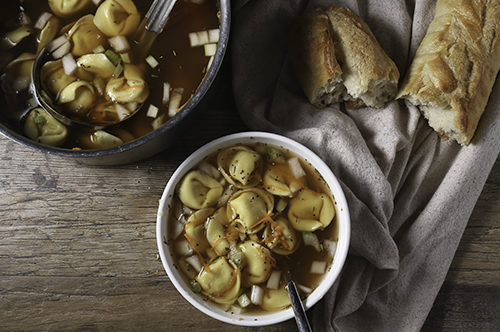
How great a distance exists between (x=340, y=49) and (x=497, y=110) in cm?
62

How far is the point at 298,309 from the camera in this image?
1.82 meters

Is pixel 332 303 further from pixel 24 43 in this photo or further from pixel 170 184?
pixel 24 43

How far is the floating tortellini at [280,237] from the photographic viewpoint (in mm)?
1892

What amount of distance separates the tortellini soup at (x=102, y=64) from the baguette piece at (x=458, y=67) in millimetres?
731

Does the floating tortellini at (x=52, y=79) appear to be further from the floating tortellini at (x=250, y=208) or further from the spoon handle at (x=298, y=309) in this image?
the spoon handle at (x=298, y=309)

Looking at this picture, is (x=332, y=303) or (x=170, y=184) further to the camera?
(x=332, y=303)

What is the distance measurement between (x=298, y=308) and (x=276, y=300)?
0.10m

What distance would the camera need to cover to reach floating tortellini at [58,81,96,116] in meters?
1.85

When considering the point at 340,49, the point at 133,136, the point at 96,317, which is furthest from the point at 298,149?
the point at 96,317

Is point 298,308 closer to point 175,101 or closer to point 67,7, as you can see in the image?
point 175,101

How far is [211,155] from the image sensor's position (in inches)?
76.6

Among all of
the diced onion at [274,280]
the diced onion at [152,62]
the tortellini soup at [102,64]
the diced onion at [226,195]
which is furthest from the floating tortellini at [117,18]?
the diced onion at [274,280]

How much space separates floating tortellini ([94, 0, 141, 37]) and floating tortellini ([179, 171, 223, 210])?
0.52m

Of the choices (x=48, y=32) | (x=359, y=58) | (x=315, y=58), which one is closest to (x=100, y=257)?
(x=48, y=32)
